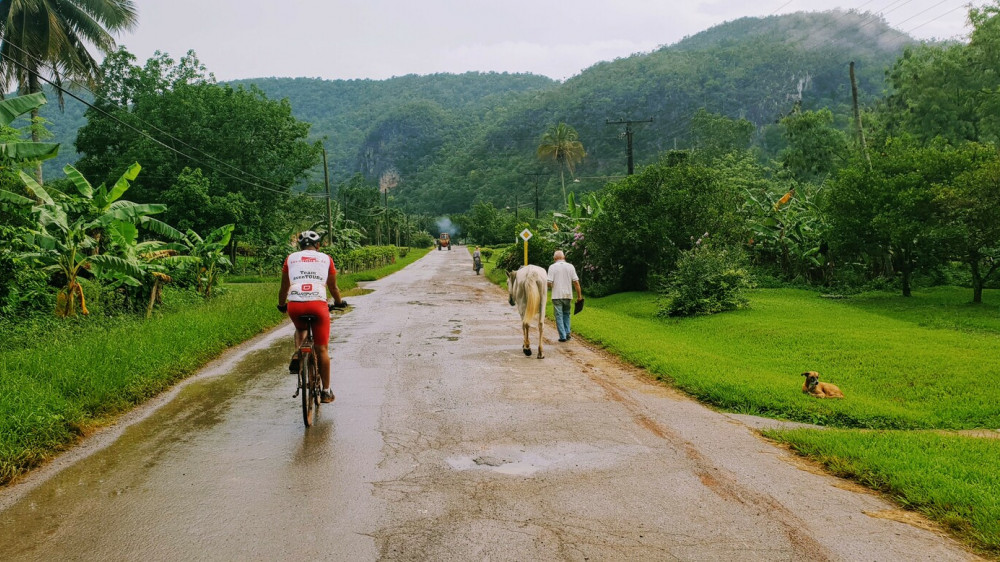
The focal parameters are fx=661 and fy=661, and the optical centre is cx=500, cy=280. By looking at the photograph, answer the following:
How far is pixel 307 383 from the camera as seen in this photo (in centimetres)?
681

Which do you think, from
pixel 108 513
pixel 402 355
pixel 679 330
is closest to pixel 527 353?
pixel 402 355

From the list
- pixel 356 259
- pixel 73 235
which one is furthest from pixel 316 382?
pixel 356 259

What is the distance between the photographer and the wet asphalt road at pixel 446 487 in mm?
3965

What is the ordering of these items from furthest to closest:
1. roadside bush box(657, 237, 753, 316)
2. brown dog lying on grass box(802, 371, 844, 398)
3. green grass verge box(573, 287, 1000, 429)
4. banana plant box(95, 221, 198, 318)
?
roadside bush box(657, 237, 753, 316) < banana plant box(95, 221, 198, 318) < brown dog lying on grass box(802, 371, 844, 398) < green grass verge box(573, 287, 1000, 429)

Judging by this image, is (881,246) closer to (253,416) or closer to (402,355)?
(402,355)

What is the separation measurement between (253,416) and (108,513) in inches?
109

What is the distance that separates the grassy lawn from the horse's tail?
169 centimetres

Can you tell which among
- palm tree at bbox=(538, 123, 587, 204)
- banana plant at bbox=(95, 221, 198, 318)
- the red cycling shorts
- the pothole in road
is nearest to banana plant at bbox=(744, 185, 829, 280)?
banana plant at bbox=(95, 221, 198, 318)

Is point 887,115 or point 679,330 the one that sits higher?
point 887,115

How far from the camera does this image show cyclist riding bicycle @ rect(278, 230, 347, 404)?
685 cm

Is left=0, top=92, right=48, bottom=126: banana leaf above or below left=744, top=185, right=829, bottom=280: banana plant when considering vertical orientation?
above

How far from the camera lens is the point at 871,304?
17328mm

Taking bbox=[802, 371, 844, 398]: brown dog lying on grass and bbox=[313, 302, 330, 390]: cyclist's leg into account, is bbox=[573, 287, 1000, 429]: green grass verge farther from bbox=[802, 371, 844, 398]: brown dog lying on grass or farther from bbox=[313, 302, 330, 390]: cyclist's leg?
bbox=[313, 302, 330, 390]: cyclist's leg

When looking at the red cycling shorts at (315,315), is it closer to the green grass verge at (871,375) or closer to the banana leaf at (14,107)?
the green grass verge at (871,375)
